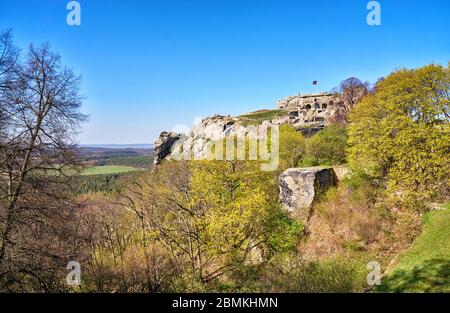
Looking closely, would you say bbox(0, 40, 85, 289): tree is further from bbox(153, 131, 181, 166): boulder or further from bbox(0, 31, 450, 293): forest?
bbox(153, 131, 181, 166): boulder

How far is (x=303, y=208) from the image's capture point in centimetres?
2080

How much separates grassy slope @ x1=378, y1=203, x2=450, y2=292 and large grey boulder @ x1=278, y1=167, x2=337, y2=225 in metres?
Result: 7.59

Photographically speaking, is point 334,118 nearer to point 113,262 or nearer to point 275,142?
point 275,142

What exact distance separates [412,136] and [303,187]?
747 cm

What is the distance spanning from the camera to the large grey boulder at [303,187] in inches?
821

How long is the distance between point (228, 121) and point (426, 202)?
6750 centimetres

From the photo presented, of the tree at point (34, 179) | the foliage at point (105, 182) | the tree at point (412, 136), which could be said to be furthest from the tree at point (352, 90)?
the tree at point (34, 179)

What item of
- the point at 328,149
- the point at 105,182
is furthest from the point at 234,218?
the point at 105,182

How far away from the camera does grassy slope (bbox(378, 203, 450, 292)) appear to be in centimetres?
985

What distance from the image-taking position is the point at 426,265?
11.0 metres

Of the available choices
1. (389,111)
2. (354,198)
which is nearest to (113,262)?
(354,198)

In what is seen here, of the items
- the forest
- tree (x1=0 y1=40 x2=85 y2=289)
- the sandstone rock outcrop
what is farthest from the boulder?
tree (x1=0 y1=40 x2=85 y2=289)

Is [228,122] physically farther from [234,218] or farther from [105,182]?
[234,218]

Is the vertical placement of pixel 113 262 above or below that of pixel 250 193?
below
